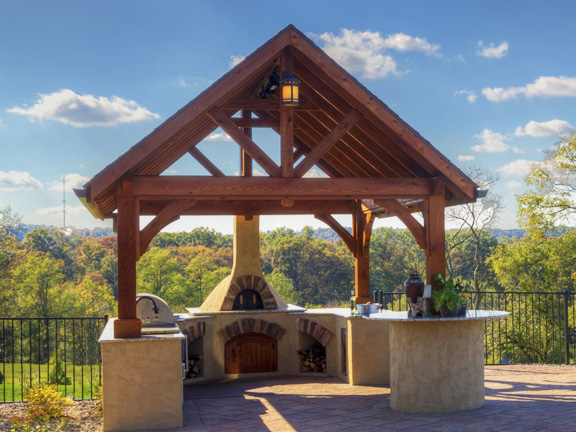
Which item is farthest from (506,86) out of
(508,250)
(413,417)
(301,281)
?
(413,417)

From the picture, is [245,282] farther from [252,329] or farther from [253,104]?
[253,104]

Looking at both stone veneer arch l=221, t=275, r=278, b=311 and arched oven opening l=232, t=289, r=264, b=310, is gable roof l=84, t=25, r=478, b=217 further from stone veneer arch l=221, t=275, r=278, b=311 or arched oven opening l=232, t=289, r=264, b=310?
arched oven opening l=232, t=289, r=264, b=310

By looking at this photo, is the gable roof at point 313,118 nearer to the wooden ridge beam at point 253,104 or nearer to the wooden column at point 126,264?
the wooden ridge beam at point 253,104

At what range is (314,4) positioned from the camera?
50.4 feet

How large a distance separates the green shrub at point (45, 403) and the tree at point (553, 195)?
66.9 ft

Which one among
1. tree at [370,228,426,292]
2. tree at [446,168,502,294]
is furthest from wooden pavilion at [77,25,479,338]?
tree at [370,228,426,292]

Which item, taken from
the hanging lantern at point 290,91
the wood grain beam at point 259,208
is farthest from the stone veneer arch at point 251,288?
the hanging lantern at point 290,91

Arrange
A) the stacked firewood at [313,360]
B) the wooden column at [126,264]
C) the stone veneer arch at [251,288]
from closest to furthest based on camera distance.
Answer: the wooden column at [126,264] < the stacked firewood at [313,360] < the stone veneer arch at [251,288]

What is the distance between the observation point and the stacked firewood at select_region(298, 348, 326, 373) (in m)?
11.7

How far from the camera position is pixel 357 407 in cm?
856

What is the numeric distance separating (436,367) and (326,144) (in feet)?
9.91

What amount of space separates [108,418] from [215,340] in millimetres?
3992

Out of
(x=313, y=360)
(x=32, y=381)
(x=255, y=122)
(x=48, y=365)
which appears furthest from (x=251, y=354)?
(x=32, y=381)

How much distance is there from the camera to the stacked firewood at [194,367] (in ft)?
36.9
